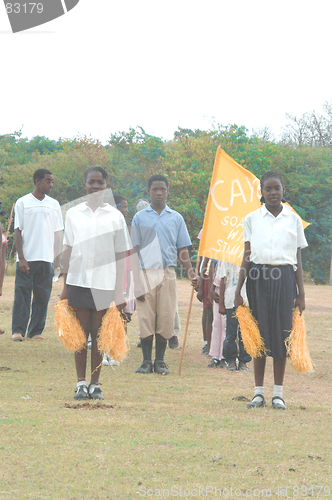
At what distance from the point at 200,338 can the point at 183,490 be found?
735cm

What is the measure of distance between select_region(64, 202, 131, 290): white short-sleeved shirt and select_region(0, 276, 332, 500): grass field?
3.48 ft

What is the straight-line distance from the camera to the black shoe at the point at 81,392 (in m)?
5.53

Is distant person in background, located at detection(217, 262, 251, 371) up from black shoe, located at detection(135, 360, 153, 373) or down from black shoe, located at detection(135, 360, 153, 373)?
up

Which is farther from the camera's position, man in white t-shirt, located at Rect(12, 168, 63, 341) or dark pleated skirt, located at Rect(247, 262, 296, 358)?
man in white t-shirt, located at Rect(12, 168, 63, 341)

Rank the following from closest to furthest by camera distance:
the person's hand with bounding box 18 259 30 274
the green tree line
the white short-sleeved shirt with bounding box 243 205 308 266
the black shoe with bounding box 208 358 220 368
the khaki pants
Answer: the white short-sleeved shirt with bounding box 243 205 308 266
the khaki pants
the black shoe with bounding box 208 358 220 368
the person's hand with bounding box 18 259 30 274
the green tree line

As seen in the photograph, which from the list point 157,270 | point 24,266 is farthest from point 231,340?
point 24,266

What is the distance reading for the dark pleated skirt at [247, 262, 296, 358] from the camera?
17.9 ft

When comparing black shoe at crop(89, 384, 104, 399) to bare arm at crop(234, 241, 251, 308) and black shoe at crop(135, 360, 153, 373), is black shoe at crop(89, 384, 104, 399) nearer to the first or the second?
bare arm at crop(234, 241, 251, 308)

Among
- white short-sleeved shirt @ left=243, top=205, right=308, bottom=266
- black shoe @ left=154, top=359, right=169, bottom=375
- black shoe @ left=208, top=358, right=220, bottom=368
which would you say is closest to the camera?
white short-sleeved shirt @ left=243, top=205, right=308, bottom=266

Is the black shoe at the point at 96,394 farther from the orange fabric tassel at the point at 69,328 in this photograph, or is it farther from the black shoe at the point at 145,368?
the black shoe at the point at 145,368

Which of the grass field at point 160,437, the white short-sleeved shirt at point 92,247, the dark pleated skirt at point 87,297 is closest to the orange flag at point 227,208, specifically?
the grass field at point 160,437

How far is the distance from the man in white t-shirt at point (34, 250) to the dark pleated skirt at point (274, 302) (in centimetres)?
457

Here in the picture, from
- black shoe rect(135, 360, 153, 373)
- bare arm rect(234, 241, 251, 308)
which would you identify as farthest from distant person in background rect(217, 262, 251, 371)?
bare arm rect(234, 241, 251, 308)

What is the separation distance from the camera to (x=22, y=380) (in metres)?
6.38
